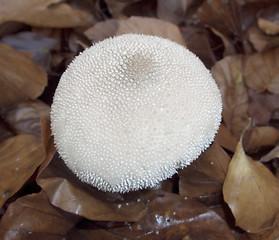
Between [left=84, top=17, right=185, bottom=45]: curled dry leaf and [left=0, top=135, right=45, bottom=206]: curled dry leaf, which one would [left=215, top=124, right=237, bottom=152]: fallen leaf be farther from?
[left=0, top=135, right=45, bottom=206]: curled dry leaf

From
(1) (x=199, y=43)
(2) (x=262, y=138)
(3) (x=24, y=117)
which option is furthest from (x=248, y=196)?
(3) (x=24, y=117)

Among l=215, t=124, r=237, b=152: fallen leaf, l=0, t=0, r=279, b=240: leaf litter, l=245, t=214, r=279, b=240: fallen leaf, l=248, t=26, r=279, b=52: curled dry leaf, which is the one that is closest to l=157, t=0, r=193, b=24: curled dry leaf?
l=0, t=0, r=279, b=240: leaf litter

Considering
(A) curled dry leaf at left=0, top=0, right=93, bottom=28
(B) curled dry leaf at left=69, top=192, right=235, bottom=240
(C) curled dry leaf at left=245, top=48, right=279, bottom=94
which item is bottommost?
(B) curled dry leaf at left=69, top=192, right=235, bottom=240

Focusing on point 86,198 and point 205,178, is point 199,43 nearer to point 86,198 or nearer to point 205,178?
point 205,178

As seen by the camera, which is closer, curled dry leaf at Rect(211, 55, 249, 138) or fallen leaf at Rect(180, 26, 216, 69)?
curled dry leaf at Rect(211, 55, 249, 138)

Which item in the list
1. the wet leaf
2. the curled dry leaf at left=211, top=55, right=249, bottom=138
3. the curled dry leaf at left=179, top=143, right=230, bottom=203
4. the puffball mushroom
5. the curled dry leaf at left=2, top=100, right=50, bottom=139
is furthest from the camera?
the wet leaf

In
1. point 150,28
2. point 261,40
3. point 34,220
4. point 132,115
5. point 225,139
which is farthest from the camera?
point 261,40
